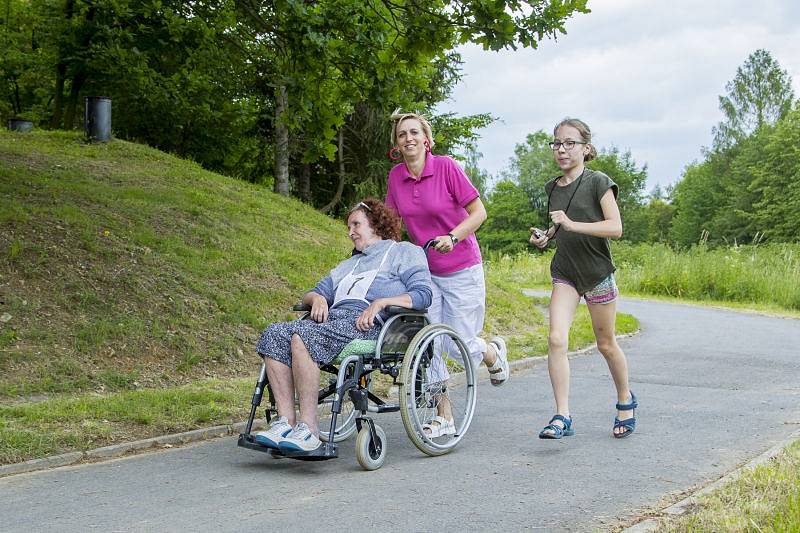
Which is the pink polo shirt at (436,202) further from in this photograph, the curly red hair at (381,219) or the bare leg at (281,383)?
the bare leg at (281,383)

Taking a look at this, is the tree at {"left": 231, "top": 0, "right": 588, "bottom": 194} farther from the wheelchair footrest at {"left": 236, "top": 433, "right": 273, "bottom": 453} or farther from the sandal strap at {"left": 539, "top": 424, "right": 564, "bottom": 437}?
the wheelchair footrest at {"left": 236, "top": 433, "right": 273, "bottom": 453}

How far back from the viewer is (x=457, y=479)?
5141 millimetres

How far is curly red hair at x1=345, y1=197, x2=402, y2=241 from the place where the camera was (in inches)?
237

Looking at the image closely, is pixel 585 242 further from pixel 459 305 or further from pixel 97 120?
pixel 97 120

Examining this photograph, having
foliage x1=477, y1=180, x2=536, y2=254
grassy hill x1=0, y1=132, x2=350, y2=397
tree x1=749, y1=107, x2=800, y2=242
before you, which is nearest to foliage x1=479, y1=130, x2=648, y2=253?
foliage x1=477, y1=180, x2=536, y2=254

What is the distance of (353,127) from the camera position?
26391 millimetres

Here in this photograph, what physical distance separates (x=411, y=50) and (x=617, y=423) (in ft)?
18.8

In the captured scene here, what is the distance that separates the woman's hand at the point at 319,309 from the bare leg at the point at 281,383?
1.53 feet

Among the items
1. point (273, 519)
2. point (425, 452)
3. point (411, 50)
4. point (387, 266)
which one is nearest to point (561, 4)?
point (411, 50)

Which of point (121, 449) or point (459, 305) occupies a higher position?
point (459, 305)

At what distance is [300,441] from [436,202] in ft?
5.91

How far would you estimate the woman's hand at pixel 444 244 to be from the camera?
575 cm

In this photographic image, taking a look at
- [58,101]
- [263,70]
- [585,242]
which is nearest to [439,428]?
[585,242]

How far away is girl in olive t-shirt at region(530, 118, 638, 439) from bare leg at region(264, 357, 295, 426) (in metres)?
1.62
